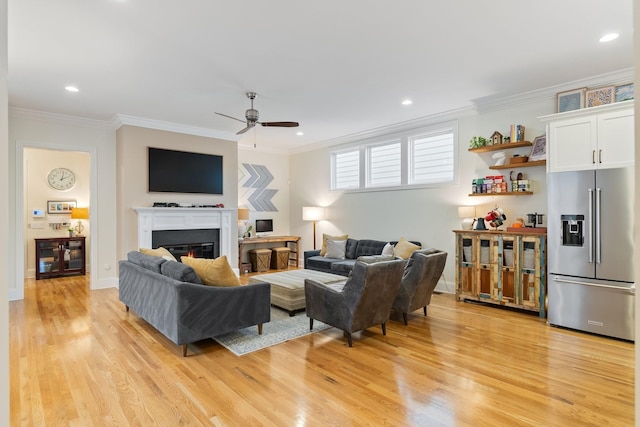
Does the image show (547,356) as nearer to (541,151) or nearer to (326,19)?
(541,151)

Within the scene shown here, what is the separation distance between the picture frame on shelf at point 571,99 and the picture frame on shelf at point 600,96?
61 mm

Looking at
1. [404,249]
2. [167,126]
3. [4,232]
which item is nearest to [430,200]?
[404,249]

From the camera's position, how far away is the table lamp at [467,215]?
5176mm

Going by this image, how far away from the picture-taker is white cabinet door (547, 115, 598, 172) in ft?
12.4

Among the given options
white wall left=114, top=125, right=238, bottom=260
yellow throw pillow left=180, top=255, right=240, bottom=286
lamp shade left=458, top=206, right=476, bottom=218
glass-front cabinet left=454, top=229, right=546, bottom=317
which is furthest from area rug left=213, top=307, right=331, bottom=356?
white wall left=114, top=125, right=238, bottom=260

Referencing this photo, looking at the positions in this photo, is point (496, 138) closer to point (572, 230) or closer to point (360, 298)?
point (572, 230)

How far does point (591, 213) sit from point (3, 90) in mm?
4686

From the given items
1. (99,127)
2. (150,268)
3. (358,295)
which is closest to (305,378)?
(358,295)

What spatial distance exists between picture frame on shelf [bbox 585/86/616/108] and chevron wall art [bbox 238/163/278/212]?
6272 millimetres

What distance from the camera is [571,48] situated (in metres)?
3.49

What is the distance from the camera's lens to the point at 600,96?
13.7 feet

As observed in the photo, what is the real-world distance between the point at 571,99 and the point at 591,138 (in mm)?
913

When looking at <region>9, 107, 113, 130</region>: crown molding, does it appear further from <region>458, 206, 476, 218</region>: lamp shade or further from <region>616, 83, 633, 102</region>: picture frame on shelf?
<region>616, 83, 633, 102</region>: picture frame on shelf

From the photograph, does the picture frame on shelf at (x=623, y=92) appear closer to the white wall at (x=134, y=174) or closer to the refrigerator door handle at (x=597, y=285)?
the refrigerator door handle at (x=597, y=285)
